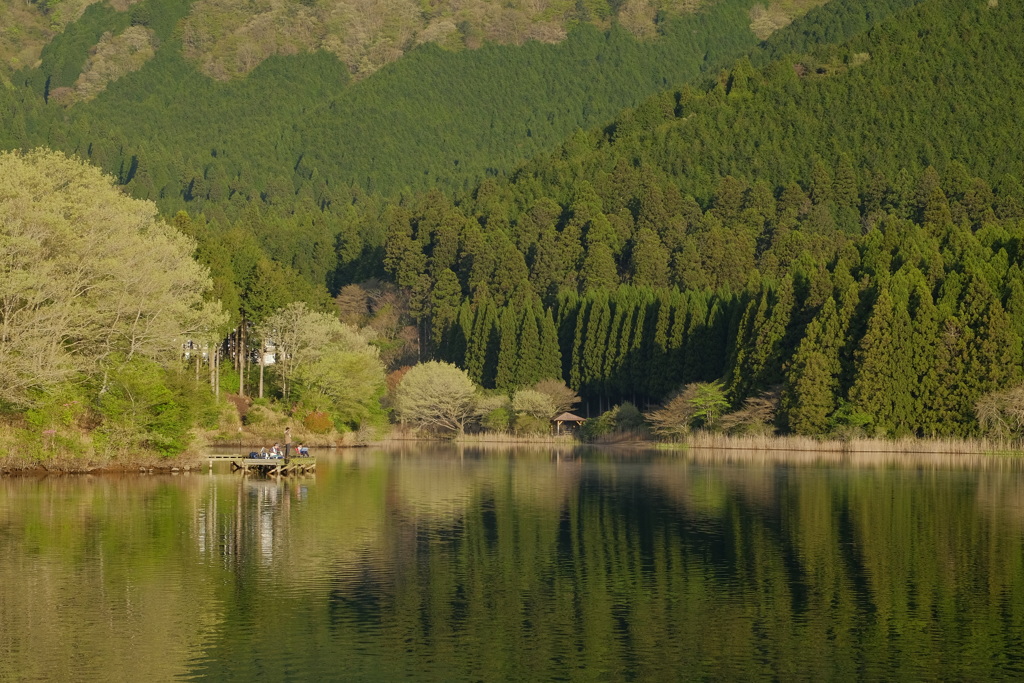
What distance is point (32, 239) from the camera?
67250 mm

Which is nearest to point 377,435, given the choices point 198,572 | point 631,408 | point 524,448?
point 524,448

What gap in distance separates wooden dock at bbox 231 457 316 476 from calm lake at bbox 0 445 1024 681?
30.7 ft

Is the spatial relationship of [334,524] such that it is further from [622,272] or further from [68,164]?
[622,272]

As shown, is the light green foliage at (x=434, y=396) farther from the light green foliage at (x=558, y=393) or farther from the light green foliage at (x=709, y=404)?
the light green foliage at (x=709, y=404)

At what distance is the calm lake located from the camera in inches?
1123

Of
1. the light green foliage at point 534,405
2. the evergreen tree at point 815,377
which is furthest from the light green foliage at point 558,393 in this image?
the evergreen tree at point 815,377

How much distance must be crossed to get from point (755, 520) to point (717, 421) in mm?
67222

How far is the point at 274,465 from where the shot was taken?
2987 inches

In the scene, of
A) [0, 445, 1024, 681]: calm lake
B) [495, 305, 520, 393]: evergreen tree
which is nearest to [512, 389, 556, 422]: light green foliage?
[495, 305, 520, 393]: evergreen tree

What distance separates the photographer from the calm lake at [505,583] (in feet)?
93.6

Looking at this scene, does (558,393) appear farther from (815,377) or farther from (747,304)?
(815,377)

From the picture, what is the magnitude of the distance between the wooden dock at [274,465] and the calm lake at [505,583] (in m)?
9.36

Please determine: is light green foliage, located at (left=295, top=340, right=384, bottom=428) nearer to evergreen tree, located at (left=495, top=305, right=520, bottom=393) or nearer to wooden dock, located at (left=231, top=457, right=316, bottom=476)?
wooden dock, located at (left=231, top=457, right=316, bottom=476)

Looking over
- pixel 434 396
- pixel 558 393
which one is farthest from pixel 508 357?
pixel 434 396
